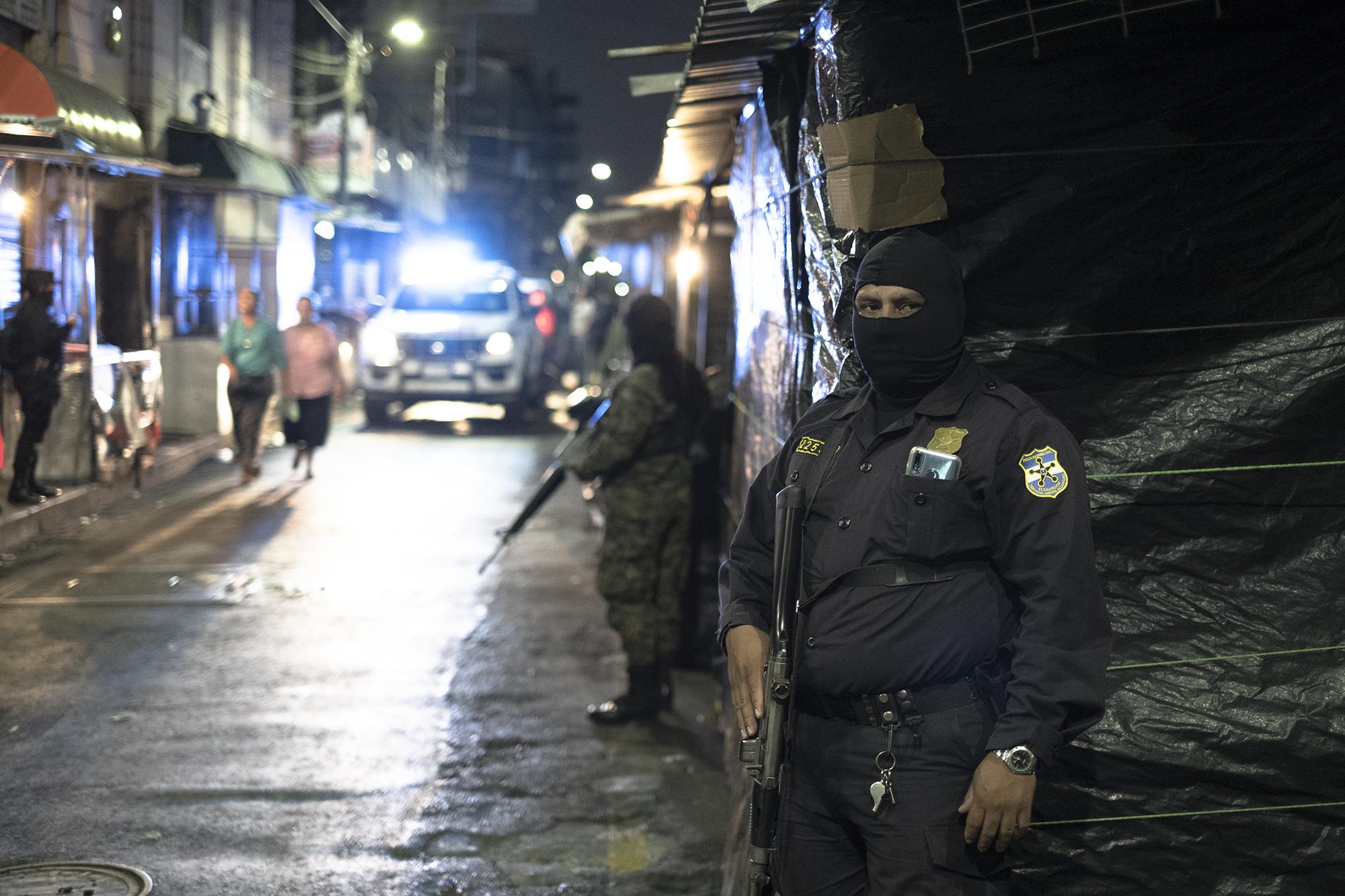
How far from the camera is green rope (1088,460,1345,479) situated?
3.45 m

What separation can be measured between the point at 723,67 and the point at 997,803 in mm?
3898

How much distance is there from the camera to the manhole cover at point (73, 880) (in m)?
4.24

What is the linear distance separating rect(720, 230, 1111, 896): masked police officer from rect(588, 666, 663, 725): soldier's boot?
356cm

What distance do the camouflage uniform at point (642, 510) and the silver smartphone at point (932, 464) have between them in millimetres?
3701

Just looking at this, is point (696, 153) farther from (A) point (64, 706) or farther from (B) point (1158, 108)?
(B) point (1158, 108)

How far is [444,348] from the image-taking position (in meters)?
20.0

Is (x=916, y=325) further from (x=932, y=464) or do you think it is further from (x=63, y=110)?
(x=63, y=110)

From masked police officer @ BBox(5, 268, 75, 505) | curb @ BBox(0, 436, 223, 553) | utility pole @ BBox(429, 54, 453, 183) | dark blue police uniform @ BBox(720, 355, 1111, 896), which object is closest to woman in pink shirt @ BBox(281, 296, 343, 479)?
curb @ BBox(0, 436, 223, 553)

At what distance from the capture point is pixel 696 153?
9.28 meters

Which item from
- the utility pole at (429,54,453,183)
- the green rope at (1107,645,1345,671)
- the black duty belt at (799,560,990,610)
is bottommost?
the green rope at (1107,645,1345,671)

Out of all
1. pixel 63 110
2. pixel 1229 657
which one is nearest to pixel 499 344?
pixel 63 110

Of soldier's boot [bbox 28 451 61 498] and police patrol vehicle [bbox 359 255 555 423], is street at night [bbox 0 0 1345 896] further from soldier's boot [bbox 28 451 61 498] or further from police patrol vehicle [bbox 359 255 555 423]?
police patrol vehicle [bbox 359 255 555 423]

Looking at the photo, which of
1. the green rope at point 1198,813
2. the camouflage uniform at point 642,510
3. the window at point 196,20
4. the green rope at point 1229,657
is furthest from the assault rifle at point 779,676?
the window at point 196,20

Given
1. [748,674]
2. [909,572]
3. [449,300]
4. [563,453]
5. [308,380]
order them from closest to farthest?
1. [909,572]
2. [748,674]
3. [563,453]
4. [308,380]
5. [449,300]
